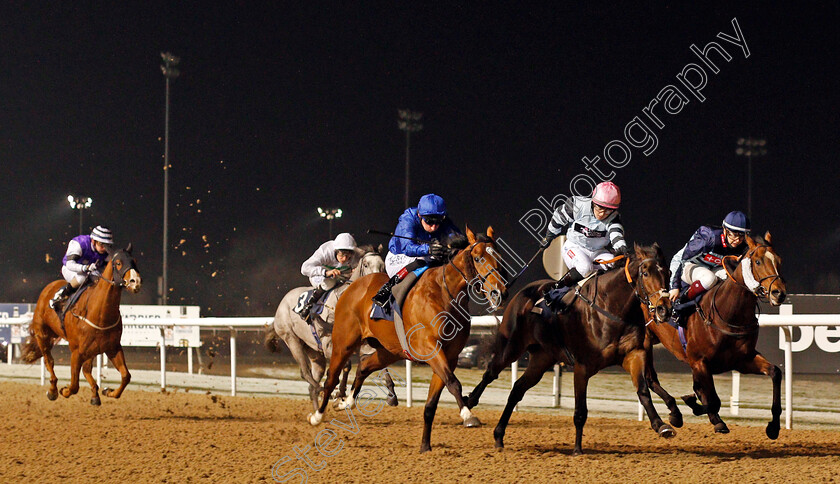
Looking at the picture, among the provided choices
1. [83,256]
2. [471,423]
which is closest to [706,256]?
[471,423]

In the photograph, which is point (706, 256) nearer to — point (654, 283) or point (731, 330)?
point (731, 330)

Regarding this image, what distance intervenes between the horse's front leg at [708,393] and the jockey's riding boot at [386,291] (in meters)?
2.17

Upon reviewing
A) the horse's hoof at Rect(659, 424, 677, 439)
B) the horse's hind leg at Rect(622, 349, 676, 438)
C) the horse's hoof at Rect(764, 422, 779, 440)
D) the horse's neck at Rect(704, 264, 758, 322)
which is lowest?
the horse's hoof at Rect(764, 422, 779, 440)

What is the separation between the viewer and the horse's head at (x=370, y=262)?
25.0ft

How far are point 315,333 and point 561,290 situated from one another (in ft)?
9.84

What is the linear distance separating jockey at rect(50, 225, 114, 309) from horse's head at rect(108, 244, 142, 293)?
59cm

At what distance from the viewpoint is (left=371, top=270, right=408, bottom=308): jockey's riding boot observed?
6.05 metres

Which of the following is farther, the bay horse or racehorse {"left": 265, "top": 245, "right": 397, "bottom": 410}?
the bay horse

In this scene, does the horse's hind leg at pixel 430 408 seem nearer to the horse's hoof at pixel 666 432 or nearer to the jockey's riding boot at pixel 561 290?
the jockey's riding boot at pixel 561 290

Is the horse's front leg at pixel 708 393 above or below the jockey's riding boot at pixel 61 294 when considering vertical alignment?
below

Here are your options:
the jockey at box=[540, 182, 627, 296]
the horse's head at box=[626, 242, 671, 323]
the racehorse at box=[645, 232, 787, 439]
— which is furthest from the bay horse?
the racehorse at box=[645, 232, 787, 439]

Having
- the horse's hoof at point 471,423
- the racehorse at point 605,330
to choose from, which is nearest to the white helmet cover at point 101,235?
the racehorse at point 605,330

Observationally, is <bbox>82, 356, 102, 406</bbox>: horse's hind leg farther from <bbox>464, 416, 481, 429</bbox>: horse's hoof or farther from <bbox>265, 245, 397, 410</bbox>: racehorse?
<bbox>464, 416, 481, 429</bbox>: horse's hoof

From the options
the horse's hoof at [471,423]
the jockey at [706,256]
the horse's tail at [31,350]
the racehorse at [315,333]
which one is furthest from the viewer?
the horse's tail at [31,350]
